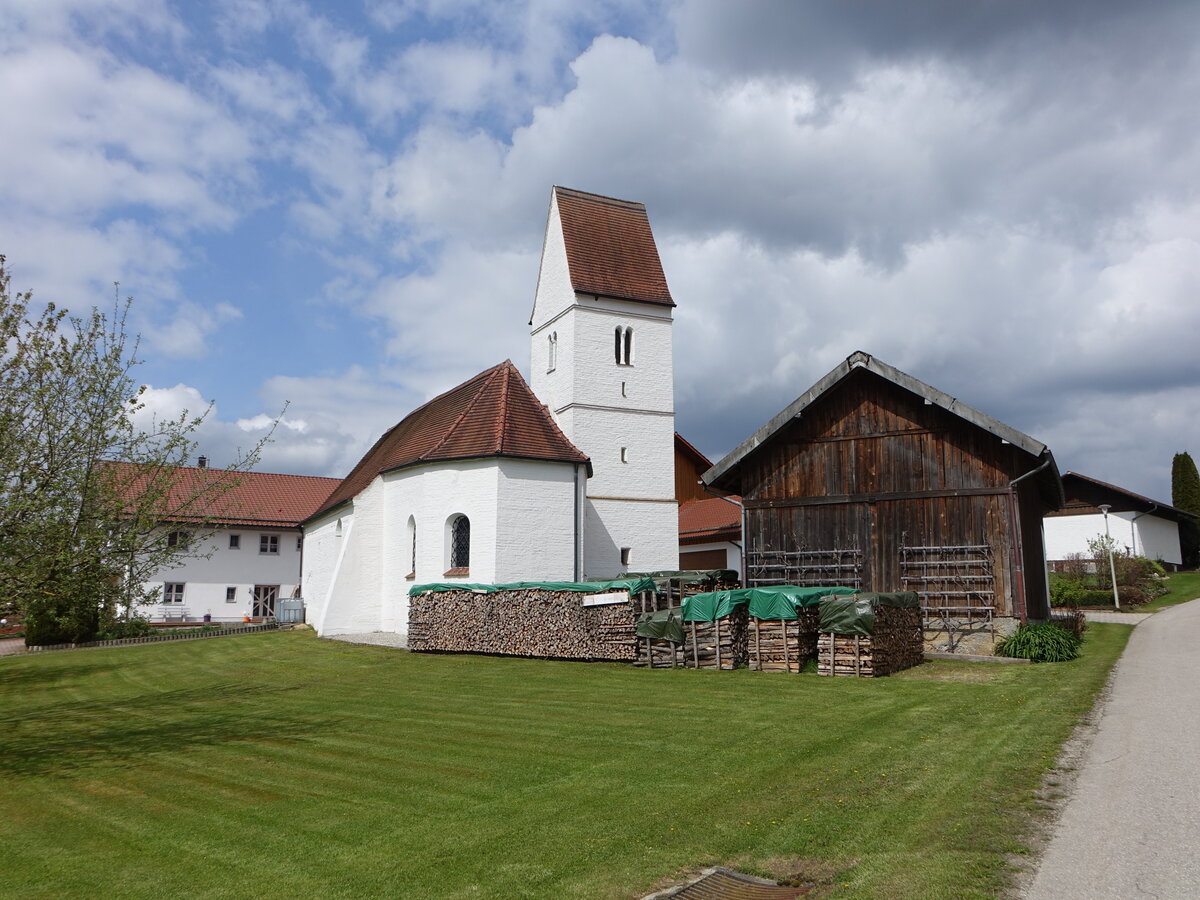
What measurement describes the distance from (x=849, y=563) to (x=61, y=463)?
1635 centimetres

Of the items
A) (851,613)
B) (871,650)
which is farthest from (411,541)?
(871,650)

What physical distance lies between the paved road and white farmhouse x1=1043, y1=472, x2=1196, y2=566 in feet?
113

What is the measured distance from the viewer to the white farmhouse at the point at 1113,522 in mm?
43188

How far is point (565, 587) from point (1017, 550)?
33.1ft

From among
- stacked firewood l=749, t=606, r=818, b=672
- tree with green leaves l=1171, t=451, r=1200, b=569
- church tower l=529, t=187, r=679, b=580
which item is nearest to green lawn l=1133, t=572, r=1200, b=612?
tree with green leaves l=1171, t=451, r=1200, b=569

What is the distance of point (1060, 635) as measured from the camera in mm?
17656

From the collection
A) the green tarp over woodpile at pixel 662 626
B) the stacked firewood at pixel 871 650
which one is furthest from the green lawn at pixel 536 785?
the green tarp over woodpile at pixel 662 626

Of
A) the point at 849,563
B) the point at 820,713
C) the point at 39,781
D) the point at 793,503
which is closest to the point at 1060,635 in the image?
the point at 849,563

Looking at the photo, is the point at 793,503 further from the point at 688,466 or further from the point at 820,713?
the point at 688,466

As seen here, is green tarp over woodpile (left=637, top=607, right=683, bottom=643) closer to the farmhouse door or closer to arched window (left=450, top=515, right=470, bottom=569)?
arched window (left=450, top=515, right=470, bottom=569)

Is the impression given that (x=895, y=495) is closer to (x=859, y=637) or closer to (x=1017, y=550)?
(x=1017, y=550)

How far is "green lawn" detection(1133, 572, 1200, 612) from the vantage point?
33094 mm

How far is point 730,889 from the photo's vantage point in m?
5.79

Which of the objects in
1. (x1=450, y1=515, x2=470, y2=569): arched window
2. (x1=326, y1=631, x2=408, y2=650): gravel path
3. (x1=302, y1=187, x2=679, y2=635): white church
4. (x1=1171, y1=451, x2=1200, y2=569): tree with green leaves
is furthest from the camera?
(x1=1171, y1=451, x2=1200, y2=569): tree with green leaves
